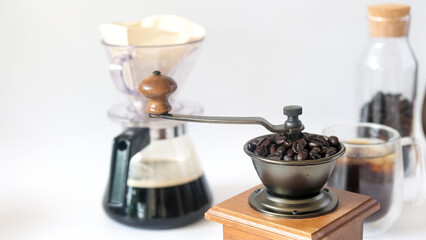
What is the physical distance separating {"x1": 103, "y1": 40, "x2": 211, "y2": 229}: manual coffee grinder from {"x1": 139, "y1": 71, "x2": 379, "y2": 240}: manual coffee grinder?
324 millimetres

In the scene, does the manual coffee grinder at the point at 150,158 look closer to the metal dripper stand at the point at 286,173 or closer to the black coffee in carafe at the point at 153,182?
the black coffee in carafe at the point at 153,182

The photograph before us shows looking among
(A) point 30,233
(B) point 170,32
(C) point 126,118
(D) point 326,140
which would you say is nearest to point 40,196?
(A) point 30,233

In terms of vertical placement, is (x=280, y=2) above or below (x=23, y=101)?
above

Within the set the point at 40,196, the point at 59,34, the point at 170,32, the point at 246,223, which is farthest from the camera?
the point at 59,34

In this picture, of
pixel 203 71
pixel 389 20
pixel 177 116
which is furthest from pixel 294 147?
pixel 203 71

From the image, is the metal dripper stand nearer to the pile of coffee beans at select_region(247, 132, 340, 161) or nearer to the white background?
the pile of coffee beans at select_region(247, 132, 340, 161)

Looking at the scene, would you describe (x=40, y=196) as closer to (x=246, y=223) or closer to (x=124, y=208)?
(x=124, y=208)

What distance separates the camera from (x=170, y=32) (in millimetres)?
1343

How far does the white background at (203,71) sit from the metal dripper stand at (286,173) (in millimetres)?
693

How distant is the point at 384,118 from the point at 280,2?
0.40 metres

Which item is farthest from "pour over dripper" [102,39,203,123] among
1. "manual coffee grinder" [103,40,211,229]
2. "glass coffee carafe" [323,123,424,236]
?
"glass coffee carafe" [323,123,424,236]

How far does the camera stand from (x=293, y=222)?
0.93 meters

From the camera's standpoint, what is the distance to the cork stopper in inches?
58.2

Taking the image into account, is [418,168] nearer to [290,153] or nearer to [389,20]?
[389,20]
